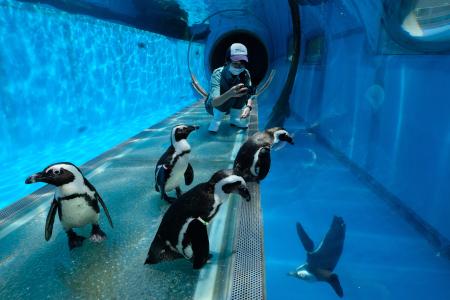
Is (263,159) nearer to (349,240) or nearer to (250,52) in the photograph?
(349,240)

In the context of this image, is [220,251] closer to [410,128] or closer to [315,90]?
[410,128]

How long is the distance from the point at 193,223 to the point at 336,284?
4.29 ft

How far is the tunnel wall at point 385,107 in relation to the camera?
2.32 m

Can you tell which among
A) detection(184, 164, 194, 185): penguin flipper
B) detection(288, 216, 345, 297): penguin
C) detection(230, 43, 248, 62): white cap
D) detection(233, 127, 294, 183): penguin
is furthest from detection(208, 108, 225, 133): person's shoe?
detection(288, 216, 345, 297): penguin

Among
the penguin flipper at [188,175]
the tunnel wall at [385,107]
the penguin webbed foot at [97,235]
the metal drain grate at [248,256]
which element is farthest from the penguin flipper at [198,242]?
the tunnel wall at [385,107]

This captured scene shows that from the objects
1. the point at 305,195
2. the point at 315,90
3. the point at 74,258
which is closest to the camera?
the point at 74,258

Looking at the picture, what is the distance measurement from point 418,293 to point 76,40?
659cm

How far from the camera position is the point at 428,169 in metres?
2.39

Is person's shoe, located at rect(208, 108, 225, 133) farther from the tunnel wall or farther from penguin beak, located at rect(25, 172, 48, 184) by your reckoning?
penguin beak, located at rect(25, 172, 48, 184)

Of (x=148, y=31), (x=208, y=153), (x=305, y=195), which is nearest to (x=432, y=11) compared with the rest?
(x=305, y=195)

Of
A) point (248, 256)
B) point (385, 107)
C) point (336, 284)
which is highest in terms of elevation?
point (385, 107)

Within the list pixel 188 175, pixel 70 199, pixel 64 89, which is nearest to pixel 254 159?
pixel 188 175

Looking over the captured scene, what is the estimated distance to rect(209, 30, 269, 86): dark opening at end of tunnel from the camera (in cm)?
876

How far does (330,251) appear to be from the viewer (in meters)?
2.29
